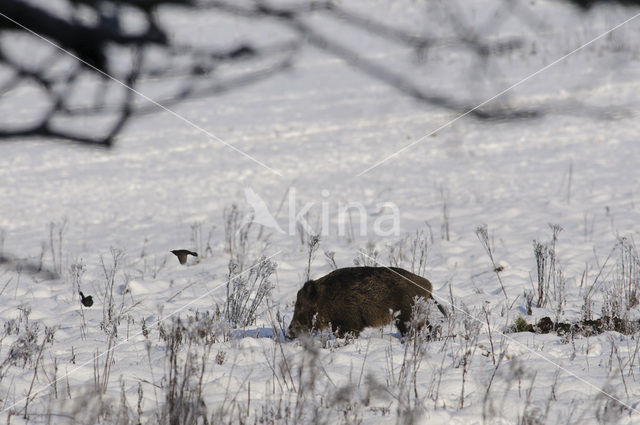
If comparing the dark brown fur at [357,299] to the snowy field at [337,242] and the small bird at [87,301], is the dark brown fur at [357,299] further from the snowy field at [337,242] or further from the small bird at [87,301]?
the small bird at [87,301]

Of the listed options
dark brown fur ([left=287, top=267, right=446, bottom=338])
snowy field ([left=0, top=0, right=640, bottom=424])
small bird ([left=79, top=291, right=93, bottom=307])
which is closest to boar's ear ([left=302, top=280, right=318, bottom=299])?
dark brown fur ([left=287, top=267, right=446, bottom=338])

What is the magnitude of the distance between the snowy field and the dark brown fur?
178 mm

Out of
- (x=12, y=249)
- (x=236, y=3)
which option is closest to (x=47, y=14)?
(x=236, y=3)

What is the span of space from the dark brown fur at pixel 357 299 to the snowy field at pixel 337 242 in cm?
18

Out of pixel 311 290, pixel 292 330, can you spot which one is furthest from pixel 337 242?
pixel 292 330

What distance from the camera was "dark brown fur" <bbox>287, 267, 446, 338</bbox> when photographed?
427 centimetres

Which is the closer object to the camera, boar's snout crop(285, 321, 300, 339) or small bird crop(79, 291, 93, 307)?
boar's snout crop(285, 321, 300, 339)

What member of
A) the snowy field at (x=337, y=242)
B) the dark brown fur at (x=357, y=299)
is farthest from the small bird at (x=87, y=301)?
the dark brown fur at (x=357, y=299)

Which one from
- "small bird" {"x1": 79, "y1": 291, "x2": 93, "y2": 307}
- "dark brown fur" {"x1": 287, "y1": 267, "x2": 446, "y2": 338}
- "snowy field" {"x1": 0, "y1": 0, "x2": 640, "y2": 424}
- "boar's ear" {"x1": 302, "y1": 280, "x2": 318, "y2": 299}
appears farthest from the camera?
"small bird" {"x1": 79, "y1": 291, "x2": 93, "y2": 307}

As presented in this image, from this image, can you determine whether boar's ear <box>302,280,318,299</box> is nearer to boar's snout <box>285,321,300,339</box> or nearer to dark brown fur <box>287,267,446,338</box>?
dark brown fur <box>287,267,446,338</box>

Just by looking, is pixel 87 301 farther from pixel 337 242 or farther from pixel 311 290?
pixel 337 242

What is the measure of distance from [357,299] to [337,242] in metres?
3.71

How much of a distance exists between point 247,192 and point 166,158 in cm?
267

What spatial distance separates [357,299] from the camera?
433 cm
